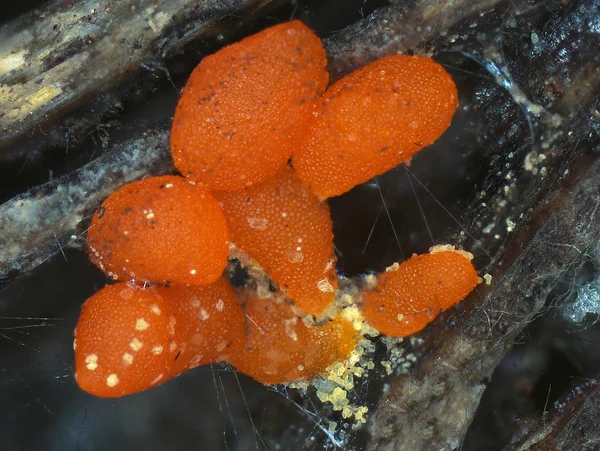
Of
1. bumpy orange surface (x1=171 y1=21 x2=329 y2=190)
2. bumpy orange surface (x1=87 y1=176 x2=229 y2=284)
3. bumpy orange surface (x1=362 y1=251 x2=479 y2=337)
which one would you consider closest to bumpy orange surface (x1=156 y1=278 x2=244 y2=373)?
bumpy orange surface (x1=87 y1=176 x2=229 y2=284)

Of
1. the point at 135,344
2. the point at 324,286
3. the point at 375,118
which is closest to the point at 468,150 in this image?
the point at 375,118

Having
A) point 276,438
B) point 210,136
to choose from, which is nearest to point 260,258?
point 210,136

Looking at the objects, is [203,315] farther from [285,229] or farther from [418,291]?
[418,291]

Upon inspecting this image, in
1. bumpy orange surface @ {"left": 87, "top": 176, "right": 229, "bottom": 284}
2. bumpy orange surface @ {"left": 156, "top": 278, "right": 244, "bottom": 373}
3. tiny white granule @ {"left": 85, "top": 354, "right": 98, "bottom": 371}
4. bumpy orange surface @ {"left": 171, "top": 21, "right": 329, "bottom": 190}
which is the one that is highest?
bumpy orange surface @ {"left": 171, "top": 21, "right": 329, "bottom": 190}

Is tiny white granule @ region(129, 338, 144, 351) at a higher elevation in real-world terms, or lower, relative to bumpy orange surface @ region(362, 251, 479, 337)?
higher

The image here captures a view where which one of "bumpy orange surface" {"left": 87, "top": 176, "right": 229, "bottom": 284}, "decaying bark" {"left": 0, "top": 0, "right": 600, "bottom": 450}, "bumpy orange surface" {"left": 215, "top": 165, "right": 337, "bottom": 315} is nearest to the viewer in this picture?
"bumpy orange surface" {"left": 87, "top": 176, "right": 229, "bottom": 284}

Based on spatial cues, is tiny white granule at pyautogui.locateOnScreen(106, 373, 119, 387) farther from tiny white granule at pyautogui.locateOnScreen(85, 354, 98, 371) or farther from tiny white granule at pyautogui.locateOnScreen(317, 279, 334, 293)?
tiny white granule at pyautogui.locateOnScreen(317, 279, 334, 293)

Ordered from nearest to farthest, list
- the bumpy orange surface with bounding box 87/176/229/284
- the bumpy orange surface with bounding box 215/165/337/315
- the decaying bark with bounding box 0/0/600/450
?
1. the bumpy orange surface with bounding box 87/176/229/284
2. the bumpy orange surface with bounding box 215/165/337/315
3. the decaying bark with bounding box 0/0/600/450
